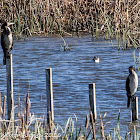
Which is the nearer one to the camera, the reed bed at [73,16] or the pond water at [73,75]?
the pond water at [73,75]

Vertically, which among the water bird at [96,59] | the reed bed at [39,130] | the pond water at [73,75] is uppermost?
the reed bed at [39,130]

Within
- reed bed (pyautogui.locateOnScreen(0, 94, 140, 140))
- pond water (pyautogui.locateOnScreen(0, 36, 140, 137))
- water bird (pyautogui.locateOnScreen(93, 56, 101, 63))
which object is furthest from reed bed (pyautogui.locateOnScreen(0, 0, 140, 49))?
reed bed (pyautogui.locateOnScreen(0, 94, 140, 140))

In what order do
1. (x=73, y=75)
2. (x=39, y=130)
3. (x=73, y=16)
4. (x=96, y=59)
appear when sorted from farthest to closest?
(x=73, y=16)
(x=96, y=59)
(x=73, y=75)
(x=39, y=130)

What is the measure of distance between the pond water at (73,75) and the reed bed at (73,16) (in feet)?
1.58

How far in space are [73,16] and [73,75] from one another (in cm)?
551

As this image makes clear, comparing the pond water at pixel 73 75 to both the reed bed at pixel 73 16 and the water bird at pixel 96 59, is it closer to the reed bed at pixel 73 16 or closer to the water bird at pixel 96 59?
the water bird at pixel 96 59

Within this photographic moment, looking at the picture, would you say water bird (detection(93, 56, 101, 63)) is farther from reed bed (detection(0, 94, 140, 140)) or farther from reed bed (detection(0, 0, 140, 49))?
reed bed (detection(0, 94, 140, 140))

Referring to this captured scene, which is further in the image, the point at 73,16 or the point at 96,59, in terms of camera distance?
the point at 73,16

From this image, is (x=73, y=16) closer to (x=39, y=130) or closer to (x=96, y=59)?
(x=96, y=59)

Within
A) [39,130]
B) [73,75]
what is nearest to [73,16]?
[73,75]

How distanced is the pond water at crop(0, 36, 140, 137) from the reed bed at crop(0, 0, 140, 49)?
0.48 meters

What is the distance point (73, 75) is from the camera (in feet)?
48.7

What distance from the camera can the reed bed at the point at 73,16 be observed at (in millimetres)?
19094

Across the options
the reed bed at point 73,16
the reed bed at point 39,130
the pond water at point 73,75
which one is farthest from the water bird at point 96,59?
the reed bed at point 39,130
